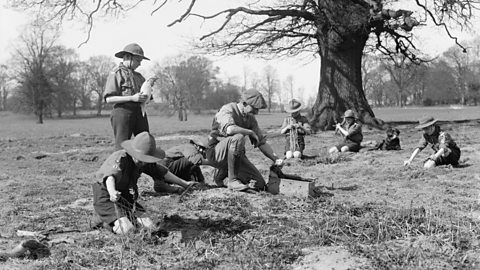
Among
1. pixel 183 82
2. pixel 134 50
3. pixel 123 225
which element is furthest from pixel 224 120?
pixel 183 82

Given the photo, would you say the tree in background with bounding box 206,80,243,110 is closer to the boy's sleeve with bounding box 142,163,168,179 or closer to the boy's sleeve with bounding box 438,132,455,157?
the boy's sleeve with bounding box 438,132,455,157

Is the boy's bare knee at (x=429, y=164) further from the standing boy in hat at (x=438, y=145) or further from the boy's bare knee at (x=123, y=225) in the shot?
the boy's bare knee at (x=123, y=225)

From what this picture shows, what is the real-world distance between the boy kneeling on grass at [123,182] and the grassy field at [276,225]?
0.16m

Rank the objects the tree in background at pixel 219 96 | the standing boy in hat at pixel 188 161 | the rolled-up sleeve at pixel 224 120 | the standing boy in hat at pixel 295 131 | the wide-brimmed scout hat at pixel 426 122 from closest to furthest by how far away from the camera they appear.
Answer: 1. the rolled-up sleeve at pixel 224 120
2. the standing boy in hat at pixel 188 161
3. the wide-brimmed scout hat at pixel 426 122
4. the standing boy in hat at pixel 295 131
5. the tree in background at pixel 219 96

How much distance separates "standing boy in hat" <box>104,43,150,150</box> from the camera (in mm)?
5832

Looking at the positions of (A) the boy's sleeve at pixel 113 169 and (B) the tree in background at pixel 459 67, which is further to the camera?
(B) the tree in background at pixel 459 67

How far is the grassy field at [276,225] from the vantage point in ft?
11.6

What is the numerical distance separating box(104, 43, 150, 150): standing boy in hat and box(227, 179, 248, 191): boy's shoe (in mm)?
1197

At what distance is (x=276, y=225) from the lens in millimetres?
4418

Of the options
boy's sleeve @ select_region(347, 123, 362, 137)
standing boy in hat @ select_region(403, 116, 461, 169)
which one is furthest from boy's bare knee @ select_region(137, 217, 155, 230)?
boy's sleeve @ select_region(347, 123, 362, 137)

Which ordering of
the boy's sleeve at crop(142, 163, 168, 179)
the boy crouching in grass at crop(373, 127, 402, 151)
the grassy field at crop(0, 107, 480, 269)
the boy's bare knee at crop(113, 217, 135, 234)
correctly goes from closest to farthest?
the grassy field at crop(0, 107, 480, 269) → the boy's bare knee at crop(113, 217, 135, 234) → the boy's sleeve at crop(142, 163, 168, 179) → the boy crouching in grass at crop(373, 127, 402, 151)

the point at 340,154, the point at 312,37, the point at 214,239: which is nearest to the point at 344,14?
the point at 312,37

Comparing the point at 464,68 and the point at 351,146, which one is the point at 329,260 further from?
the point at 464,68

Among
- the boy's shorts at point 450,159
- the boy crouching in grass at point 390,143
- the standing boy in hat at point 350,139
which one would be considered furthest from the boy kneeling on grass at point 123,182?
the boy crouching in grass at point 390,143
